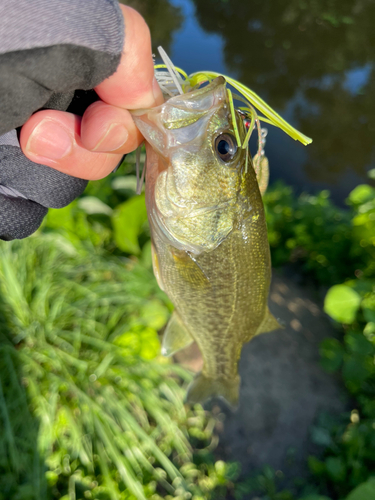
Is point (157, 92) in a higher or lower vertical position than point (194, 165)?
higher

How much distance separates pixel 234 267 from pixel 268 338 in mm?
2349

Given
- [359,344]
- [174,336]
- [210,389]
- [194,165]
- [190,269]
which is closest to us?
[194,165]

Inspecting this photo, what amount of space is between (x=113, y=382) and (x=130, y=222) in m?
1.33

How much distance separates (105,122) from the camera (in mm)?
1006

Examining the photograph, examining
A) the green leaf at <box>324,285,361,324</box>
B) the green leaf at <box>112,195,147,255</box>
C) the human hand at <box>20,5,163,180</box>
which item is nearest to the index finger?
the human hand at <box>20,5,163,180</box>

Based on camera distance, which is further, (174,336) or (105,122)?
(174,336)

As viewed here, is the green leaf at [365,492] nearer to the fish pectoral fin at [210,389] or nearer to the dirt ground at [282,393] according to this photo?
the dirt ground at [282,393]

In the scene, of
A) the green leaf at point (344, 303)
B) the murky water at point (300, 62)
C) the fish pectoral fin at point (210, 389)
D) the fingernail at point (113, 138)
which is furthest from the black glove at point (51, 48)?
the murky water at point (300, 62)

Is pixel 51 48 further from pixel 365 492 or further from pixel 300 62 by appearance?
pixel 300 62

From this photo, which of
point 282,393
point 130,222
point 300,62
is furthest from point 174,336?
point 300,62

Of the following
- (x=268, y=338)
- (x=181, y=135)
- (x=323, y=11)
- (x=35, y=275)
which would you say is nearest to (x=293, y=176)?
(x=268, y=338)

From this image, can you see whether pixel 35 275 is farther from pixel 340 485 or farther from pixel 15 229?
pixel 340 485

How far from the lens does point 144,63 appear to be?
0.92 meters

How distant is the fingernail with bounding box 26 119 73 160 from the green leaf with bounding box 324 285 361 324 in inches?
101
